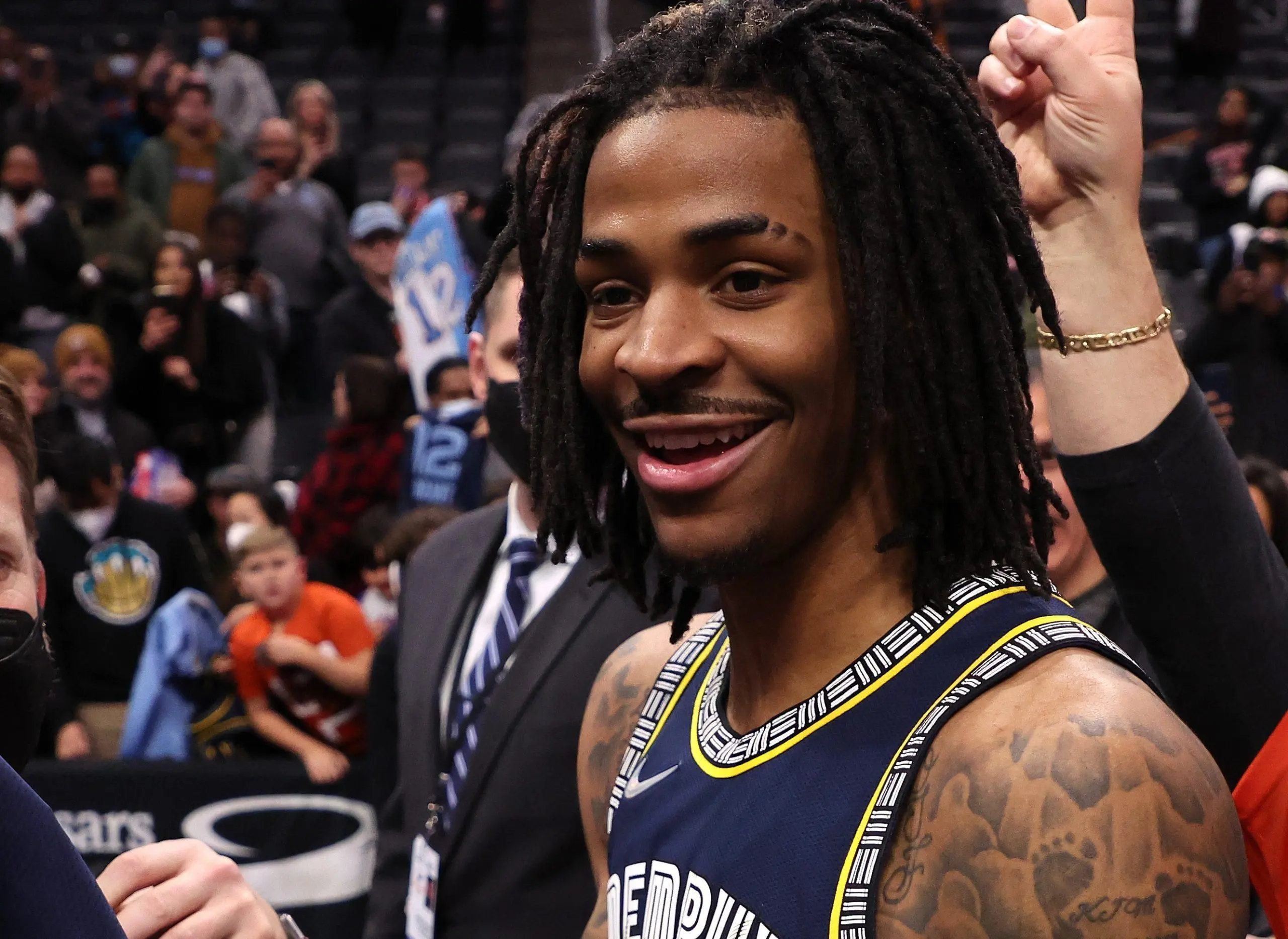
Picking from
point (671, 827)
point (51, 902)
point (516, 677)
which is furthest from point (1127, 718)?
point (516, 677)

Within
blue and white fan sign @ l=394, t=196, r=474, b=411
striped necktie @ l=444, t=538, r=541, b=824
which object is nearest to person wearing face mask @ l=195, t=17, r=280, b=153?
blue and white fan sign @ l=394, t=196, r=474, b=411

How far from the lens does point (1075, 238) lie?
183 centimetres

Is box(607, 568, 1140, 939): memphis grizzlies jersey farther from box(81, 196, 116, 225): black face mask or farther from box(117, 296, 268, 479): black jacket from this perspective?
box(81, 196, 116, 225): black face mask

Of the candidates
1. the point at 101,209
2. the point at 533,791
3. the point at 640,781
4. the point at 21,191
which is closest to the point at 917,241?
the point at 640,781

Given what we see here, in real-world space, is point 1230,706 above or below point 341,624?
above

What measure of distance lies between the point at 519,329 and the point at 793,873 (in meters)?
0.81

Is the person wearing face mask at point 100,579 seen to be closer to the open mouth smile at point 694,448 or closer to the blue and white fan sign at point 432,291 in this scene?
the blue and white fan sign at point 432,291

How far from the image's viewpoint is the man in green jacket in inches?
403

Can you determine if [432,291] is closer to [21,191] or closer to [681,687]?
[21,191]

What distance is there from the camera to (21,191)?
9734 millimetres

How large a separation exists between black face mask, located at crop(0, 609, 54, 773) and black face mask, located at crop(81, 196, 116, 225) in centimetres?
868

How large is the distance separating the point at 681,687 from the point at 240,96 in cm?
1102

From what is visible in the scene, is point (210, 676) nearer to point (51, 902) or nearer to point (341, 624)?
point (341, 624)

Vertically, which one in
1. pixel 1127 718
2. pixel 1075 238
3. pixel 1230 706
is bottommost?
pixel 1230 706
